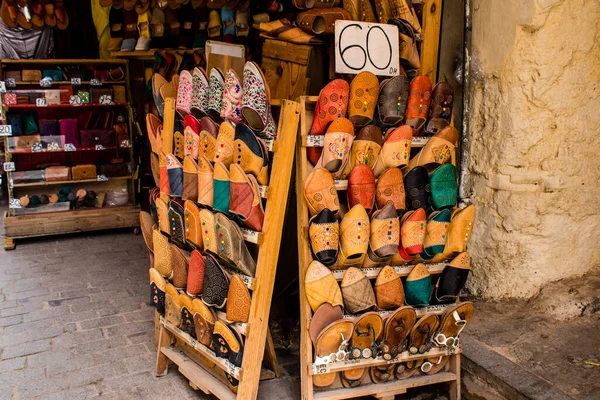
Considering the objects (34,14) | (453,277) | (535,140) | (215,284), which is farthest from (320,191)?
(34,14)

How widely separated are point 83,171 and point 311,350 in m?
4.38

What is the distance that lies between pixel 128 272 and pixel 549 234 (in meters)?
3.44

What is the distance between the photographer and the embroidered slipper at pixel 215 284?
8.05ft

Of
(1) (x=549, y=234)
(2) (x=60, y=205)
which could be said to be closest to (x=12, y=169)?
(2) (x=60, y=205)

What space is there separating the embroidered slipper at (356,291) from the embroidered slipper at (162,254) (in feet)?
3.25

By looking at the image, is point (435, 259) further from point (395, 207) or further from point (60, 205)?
point (60, 205)

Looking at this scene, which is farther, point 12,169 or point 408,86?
point 12,169

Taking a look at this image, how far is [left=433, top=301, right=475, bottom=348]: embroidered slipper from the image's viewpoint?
8.19ft

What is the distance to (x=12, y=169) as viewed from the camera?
5.54 m

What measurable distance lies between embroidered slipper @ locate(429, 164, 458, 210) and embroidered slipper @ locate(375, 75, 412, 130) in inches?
12.5

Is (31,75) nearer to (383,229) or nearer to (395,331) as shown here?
(383,229)

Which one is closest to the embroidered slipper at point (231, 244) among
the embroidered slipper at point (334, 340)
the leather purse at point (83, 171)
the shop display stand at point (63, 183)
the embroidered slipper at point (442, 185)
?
the embroidered slipper at point (334, 340)

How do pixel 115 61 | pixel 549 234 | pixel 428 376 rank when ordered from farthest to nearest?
pixel 115 61
pixel 549 234
pixel 428 376

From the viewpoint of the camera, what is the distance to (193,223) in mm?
2574
